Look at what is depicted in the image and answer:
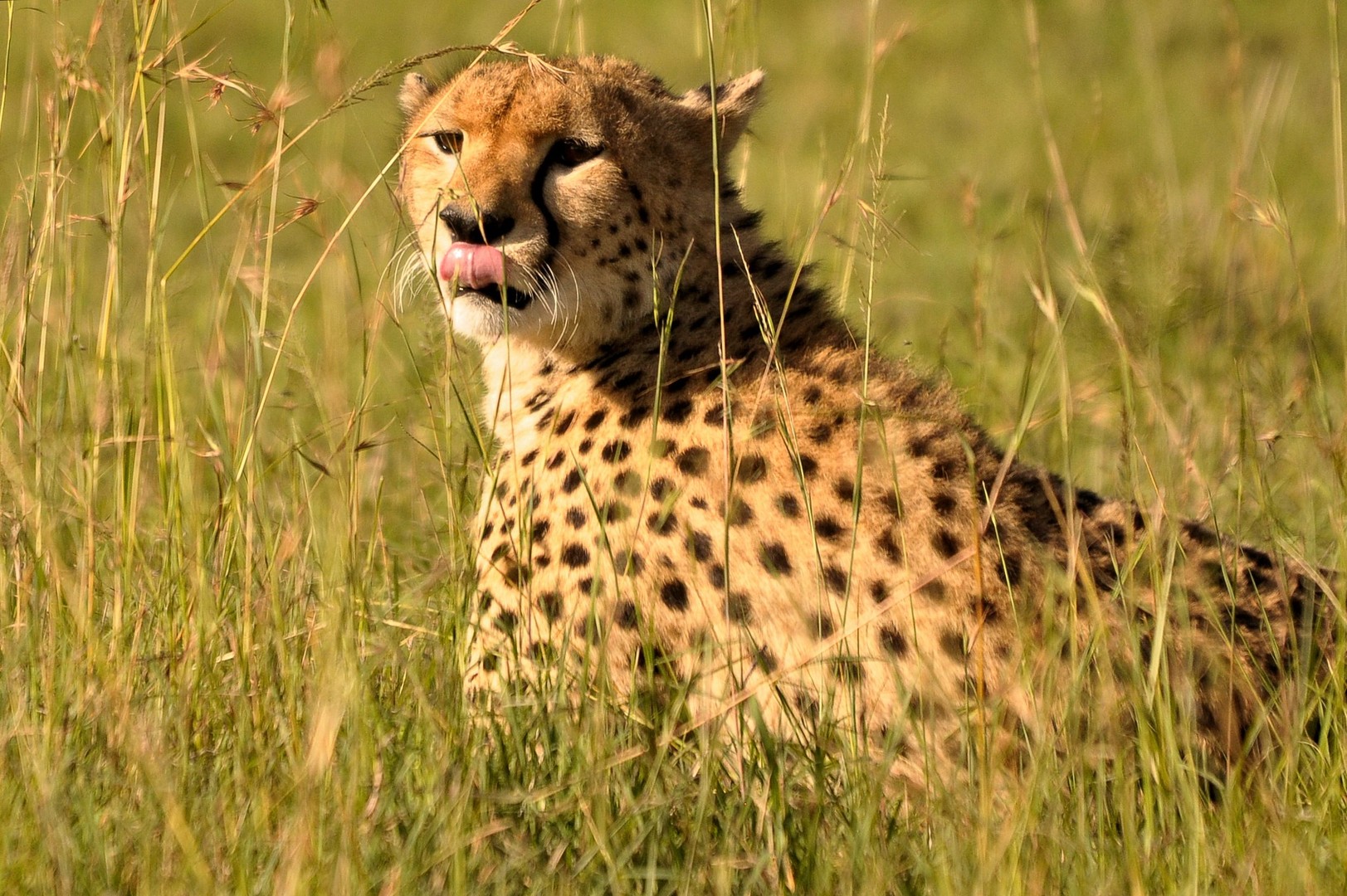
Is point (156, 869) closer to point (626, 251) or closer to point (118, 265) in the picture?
point (118, 265)

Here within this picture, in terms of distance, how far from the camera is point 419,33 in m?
9.76

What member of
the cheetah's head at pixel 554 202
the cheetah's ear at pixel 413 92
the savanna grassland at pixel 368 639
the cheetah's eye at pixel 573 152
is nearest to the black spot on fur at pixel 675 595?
the savanna grassland at pixel 368 639

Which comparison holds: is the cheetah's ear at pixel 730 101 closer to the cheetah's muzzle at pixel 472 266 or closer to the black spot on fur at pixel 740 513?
Answer: the cheetah's muzzle at pixel 472 266

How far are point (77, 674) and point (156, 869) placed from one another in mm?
441

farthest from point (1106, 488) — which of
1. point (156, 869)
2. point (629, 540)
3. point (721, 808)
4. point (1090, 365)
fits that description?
point (156, 869)

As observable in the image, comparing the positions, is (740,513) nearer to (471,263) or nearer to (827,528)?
(827,528)

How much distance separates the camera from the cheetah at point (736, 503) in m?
2.39

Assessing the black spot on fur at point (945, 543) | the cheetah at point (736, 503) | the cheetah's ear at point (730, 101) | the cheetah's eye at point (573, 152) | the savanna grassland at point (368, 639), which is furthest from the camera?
the cheetah's ear at point (730, 101)

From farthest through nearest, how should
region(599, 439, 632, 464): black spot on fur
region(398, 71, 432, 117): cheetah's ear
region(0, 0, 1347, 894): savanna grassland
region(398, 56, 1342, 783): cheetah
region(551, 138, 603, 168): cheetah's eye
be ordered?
region(398, 71, 432, 117): cheetah's ear → region(551, 138, 603, 168): cheetah's eye → region(599, 439, 632, 464): black spot on fur → region(398, 56, 1342, 783): cheetah → region(0, 0, 1347, 894): savanna grassland

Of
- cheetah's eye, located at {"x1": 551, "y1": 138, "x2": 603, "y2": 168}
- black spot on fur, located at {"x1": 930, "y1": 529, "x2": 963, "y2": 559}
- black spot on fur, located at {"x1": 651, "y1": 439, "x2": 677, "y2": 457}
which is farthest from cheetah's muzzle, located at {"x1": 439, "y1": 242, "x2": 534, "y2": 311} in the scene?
black spot on fur, located at {"x1": 930, "y1": 529, "x2": 963, "y2": 559}

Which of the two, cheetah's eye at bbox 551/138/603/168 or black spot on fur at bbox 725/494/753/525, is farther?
cheetah's eye at bbox 551/138/603/168

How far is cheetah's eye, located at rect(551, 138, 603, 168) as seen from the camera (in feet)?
9.73

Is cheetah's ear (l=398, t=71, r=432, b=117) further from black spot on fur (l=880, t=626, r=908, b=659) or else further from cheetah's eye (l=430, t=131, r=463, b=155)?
black spot on fur (l=880, t=626, r=908, b=659)

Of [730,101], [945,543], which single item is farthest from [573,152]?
[945,543]
